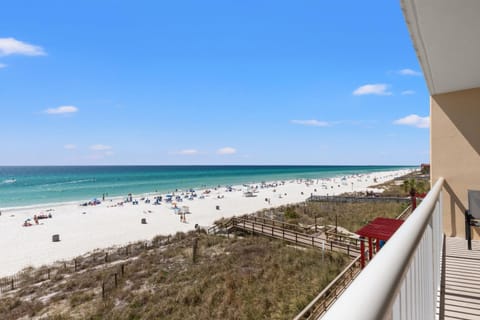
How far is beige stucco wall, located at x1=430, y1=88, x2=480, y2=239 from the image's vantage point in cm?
499

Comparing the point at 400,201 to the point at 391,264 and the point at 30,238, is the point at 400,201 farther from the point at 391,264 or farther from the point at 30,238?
the point at 30,238

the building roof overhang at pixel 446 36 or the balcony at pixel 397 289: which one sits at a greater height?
the building roof overhang at pixel 446 36

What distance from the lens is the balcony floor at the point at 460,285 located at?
8.30ft

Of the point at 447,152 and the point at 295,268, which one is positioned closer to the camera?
the point at 447,152

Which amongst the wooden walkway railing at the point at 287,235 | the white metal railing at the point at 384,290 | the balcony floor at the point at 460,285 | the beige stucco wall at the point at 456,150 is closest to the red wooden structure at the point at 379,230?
the beige stucco wall at the point at 456,150

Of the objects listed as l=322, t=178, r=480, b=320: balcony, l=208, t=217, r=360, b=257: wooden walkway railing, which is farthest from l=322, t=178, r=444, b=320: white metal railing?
l=208, t=217, r=360, b=257: wooden walkway railing

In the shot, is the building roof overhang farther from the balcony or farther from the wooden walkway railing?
the wooden walkway railing

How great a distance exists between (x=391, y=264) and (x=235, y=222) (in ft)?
58.3

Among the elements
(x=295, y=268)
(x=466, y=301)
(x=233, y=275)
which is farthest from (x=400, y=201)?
(x=466, y=301)

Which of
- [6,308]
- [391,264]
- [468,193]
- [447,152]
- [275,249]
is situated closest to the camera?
[391,264]

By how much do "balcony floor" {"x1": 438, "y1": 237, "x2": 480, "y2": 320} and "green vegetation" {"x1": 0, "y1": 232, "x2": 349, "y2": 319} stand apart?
197 inches

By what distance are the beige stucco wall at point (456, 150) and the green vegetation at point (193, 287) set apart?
4.83 m

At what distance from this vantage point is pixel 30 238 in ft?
70.8

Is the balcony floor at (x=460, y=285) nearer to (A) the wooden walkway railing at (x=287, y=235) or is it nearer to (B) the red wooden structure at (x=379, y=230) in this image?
(B) the red wooden structure at (x=379, y=230)
